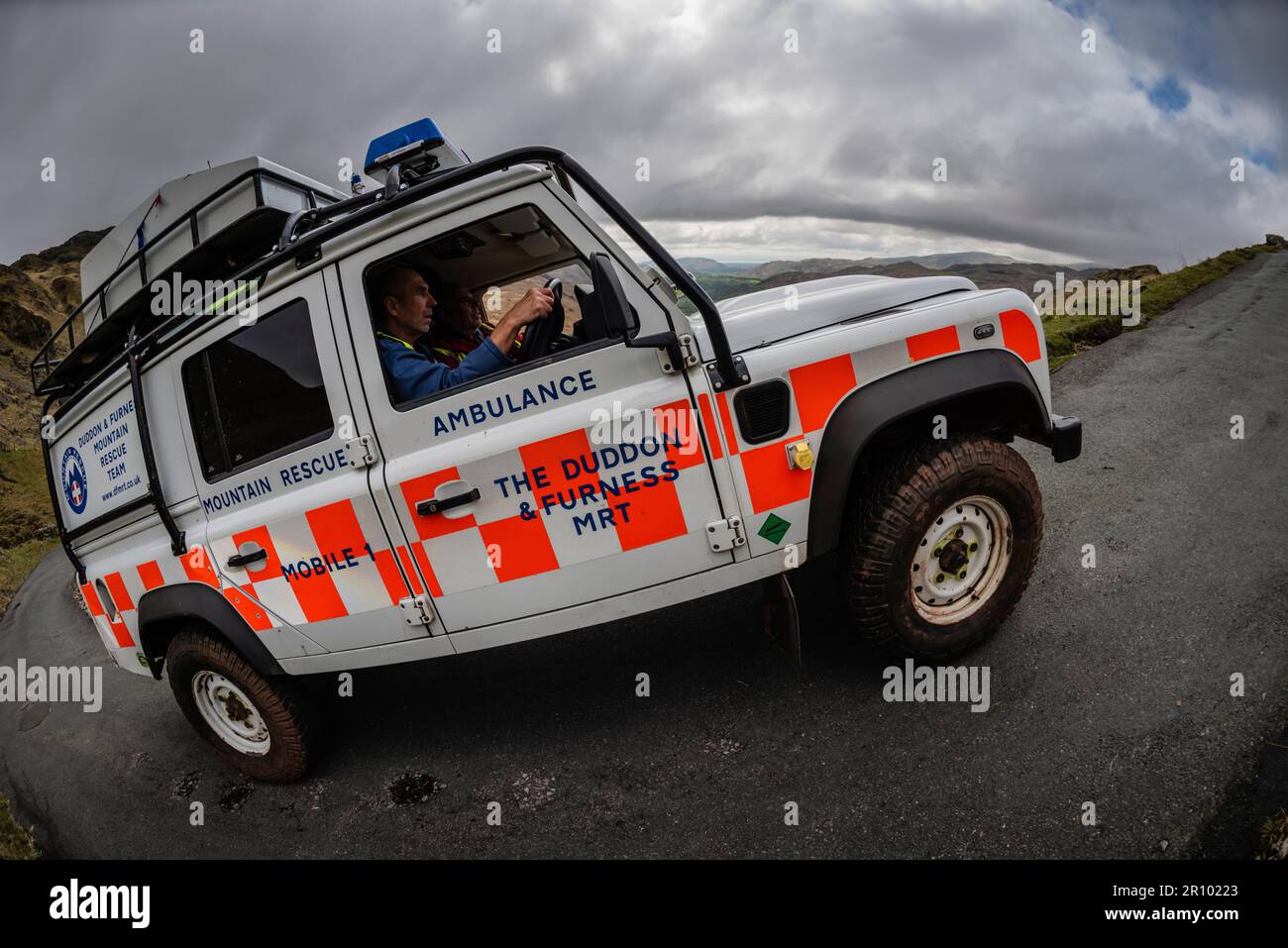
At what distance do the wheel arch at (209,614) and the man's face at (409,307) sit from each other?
139 cm

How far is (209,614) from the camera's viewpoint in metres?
2.81

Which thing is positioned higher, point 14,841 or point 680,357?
point 680,357

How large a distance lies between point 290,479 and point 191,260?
0.98 m

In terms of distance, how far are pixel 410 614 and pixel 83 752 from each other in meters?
2.92

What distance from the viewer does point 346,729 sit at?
3.37 meters

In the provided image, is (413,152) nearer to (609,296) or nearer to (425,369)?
(425,369)

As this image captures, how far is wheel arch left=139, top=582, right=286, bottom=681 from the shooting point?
9.22ft

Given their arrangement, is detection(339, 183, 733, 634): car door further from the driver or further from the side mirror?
the side mirror

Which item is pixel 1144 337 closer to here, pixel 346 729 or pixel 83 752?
pixel 346 729

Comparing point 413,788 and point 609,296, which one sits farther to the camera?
point 413,788

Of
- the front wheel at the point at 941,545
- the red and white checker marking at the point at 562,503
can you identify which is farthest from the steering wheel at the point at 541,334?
the front wheel at the point at 941,545

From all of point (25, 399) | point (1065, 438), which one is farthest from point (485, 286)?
point (25, 399)

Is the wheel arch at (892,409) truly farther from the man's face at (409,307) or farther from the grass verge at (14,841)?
the grass verge at (14,841)
